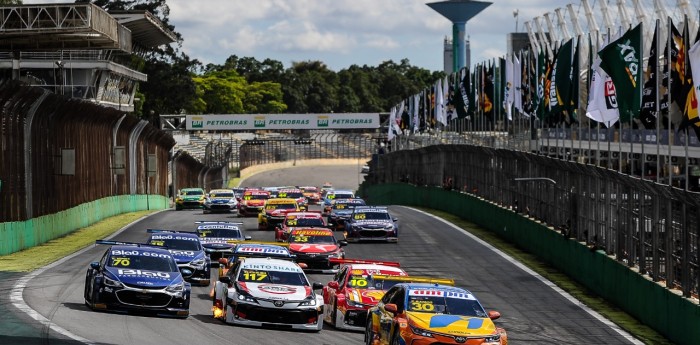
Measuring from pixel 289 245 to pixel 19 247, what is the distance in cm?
917

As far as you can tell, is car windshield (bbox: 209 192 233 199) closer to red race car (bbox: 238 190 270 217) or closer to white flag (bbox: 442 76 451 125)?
red race car (bbox: 238 190 270 217)

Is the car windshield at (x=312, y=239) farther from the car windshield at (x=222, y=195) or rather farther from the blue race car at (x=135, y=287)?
the car windshield at (x=222, y=195)

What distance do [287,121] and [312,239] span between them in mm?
105539

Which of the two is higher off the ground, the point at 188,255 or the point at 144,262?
the point at 144,262

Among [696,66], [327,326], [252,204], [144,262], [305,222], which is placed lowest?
[327,326]

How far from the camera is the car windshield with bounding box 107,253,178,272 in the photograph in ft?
84.5

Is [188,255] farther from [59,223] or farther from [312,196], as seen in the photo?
[312,196]

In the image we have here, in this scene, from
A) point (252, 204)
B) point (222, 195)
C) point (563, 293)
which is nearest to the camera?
point (563, 293)

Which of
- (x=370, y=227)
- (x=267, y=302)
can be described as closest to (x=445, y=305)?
(x=267, y=302)

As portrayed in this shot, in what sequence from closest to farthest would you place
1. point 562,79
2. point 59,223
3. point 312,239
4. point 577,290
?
point 577,290
point 312,239
point 562,79
point 59,223

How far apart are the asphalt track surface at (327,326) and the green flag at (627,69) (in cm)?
544

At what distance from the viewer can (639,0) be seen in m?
110

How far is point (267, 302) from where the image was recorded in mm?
24891

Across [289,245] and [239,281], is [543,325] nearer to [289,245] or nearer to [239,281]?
[239,281]
